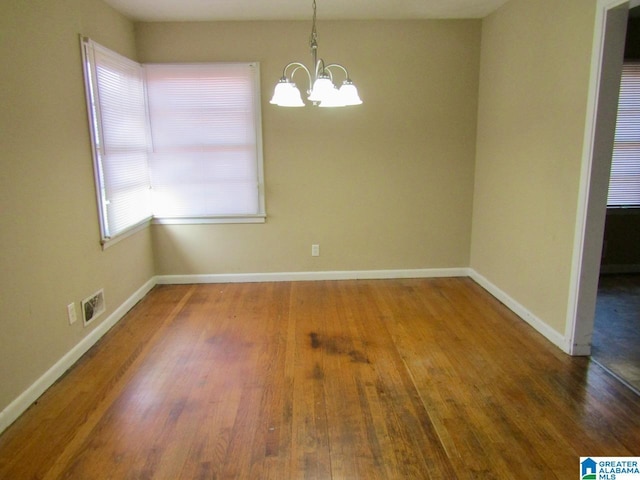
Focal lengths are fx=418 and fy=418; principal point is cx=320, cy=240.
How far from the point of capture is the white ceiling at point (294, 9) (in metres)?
3.44

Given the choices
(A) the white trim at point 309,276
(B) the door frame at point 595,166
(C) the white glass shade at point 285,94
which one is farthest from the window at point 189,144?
(B) the door frame at point 595,166

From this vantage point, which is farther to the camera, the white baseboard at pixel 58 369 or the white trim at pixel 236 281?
the white trim at pixel 236 281

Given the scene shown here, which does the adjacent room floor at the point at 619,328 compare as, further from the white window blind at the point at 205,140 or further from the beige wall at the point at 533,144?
the white window blind at the point at 205,140

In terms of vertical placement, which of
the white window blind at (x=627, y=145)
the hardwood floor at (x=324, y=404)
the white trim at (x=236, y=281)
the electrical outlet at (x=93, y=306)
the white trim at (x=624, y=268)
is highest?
the white window blind at (x=627, y=145)

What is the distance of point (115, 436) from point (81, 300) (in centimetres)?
121

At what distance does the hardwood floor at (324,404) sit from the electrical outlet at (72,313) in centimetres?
28

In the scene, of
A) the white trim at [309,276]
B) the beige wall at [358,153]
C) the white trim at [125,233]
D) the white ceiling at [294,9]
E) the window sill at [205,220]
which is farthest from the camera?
the white trim at [309,276]

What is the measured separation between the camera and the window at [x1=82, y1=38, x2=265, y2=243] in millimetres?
3791

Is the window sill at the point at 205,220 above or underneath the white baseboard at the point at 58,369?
above

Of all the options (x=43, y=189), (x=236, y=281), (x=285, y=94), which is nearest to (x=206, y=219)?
(x=236, y=281)

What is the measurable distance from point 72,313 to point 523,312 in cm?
341

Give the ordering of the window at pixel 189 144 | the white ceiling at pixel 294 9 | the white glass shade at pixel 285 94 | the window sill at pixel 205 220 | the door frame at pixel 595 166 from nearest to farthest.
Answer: the white glass shade at pixel 285 94 → the door frame at pixel 595 166 → the white ceiling at pixel 294 9 → the window at pixel 189 144 → the window sill at pixel 205 220

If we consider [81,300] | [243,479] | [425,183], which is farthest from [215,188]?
[243,479]

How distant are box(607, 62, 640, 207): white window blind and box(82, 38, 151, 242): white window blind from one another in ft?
15.2
